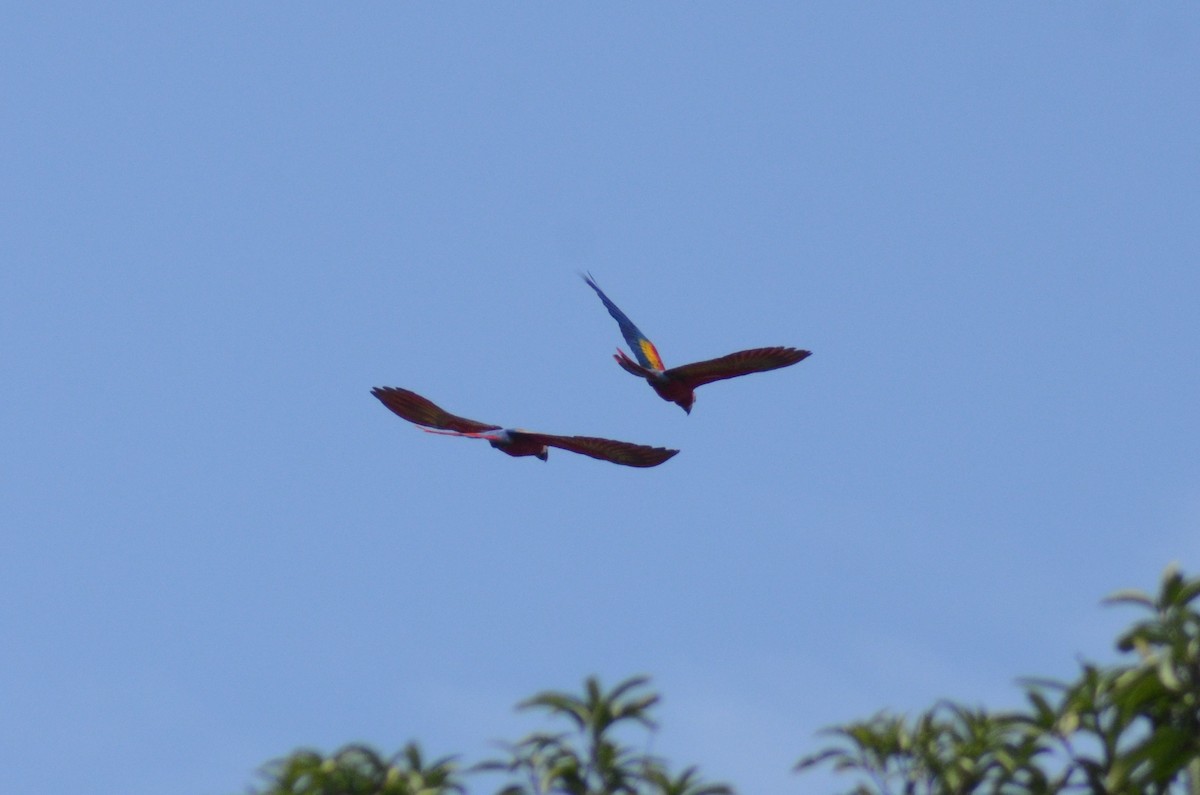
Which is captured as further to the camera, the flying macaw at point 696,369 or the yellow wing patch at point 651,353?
the yellow wing patch at point 651,353

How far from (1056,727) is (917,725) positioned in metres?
1.92

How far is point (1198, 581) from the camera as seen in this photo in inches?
829

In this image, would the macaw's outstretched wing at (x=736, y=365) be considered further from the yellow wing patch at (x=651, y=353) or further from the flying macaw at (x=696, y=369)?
the yellow wing patch at (x=651, y=353)

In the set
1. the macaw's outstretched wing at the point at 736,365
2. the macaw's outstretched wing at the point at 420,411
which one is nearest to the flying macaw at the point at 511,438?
the macaw's outstretched wing at the point at 420,411

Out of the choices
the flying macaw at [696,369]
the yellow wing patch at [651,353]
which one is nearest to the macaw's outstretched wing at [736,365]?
the flying macaw at [696,369]

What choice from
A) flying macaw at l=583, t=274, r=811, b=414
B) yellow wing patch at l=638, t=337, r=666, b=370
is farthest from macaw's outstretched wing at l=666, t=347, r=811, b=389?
yellow wing patch at l=638, t=337, r=666, b=370

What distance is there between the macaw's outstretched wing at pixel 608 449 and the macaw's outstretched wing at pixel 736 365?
6.33ft

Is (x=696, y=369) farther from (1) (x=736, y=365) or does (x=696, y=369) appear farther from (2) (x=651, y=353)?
(2) (x=651, y=353)

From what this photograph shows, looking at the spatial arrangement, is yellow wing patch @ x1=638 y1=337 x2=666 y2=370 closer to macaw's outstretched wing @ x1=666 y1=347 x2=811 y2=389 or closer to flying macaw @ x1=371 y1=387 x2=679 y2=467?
macaw's outstretched wing @ x1=666 y1=347 x2=811 y2=389

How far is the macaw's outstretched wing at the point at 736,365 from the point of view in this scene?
2266 cm

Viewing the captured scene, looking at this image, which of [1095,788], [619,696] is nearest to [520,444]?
[619,696]

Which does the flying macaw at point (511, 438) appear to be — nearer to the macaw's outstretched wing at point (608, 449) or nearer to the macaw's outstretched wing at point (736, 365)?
the macaw's outstretched wing at point (608, 449)

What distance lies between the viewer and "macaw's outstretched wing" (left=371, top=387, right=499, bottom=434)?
2323cm

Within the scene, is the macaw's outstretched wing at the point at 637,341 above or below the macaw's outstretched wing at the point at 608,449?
above
